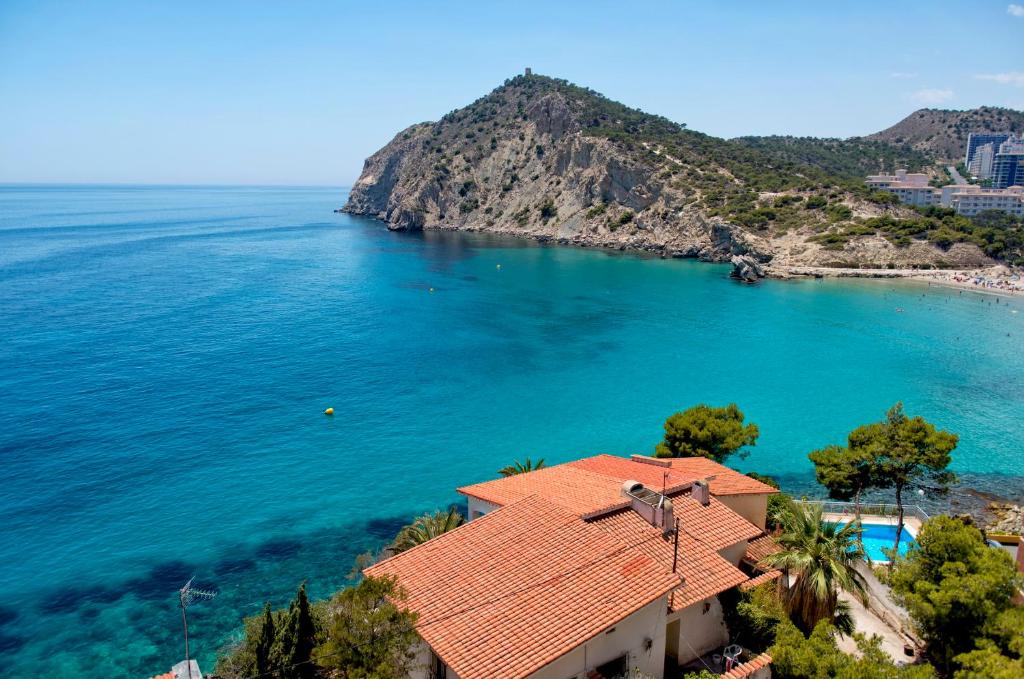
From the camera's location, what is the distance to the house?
38.8 ft

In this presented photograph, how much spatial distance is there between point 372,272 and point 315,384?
169ft

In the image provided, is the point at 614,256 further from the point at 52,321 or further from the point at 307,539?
the point at 307,539

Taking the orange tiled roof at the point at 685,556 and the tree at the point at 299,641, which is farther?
the tree at the point at 299,641

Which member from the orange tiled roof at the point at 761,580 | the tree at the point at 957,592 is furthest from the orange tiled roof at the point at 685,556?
the tree at the point at 957,592

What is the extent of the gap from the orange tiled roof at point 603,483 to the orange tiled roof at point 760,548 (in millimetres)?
1485

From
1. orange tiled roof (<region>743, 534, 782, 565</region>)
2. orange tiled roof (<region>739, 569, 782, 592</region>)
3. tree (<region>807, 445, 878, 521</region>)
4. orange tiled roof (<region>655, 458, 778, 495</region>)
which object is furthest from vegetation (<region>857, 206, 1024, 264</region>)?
orange tiled roof (<region>739, 569, 782, 592</region>)

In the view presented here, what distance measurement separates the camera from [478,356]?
180ft

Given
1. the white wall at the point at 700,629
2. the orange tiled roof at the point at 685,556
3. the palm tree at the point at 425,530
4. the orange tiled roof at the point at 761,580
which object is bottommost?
the palm tree at the point at 425,530

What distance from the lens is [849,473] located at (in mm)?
26188

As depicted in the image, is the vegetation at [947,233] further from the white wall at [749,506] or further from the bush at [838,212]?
the white wall at [749,506]

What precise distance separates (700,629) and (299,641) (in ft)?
34.9

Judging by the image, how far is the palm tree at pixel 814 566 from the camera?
15672 millimetres

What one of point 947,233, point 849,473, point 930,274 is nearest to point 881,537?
point 849,473

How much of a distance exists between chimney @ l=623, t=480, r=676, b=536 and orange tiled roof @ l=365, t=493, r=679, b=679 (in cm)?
65
